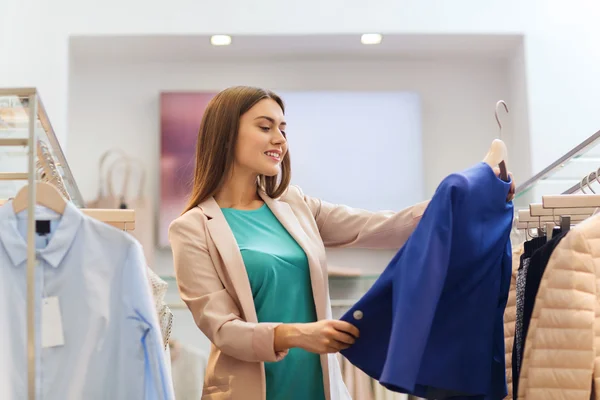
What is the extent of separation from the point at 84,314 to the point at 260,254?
492 millimetres

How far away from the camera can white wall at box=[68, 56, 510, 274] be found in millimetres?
5348

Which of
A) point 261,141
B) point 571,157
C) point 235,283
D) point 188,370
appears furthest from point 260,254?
point 188,370

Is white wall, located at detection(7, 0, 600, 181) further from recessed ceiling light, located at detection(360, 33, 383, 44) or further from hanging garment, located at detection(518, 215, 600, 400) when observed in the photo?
hanging garment, located at detection(518, 215, 600, 400)

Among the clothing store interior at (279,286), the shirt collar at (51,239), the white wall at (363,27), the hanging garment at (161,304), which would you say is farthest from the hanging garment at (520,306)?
the white wall at (363,27)

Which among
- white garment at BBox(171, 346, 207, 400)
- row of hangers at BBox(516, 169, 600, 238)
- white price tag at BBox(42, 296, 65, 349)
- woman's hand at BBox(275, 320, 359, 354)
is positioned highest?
row of hangers at BBox(516, 169, 600, 238)

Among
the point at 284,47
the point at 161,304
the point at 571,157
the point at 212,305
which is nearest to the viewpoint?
the point at 212,305

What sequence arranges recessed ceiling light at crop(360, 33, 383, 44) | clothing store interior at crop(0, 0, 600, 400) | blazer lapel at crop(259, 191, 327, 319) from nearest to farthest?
clothing store interior at crop(0, 0, 600, 400)
blazer lapel at crop(259, 191, 327, 319)
recessed ceiling light at crop(360, 33, 383, 44)

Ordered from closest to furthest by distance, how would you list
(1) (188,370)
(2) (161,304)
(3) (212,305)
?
(3) (212,305), (2) (161,304), (1) (188,370)

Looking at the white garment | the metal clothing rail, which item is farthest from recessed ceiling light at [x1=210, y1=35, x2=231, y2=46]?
the metal clothing rail

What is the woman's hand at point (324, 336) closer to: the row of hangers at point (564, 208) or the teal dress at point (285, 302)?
the teal dress at point (285, 302)

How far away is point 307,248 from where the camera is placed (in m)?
2.27

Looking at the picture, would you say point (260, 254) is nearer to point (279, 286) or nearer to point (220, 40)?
point (279, 286)

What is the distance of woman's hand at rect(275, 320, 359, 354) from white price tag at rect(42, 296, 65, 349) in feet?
1.72

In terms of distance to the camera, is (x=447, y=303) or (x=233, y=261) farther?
(x=233, y=261)
